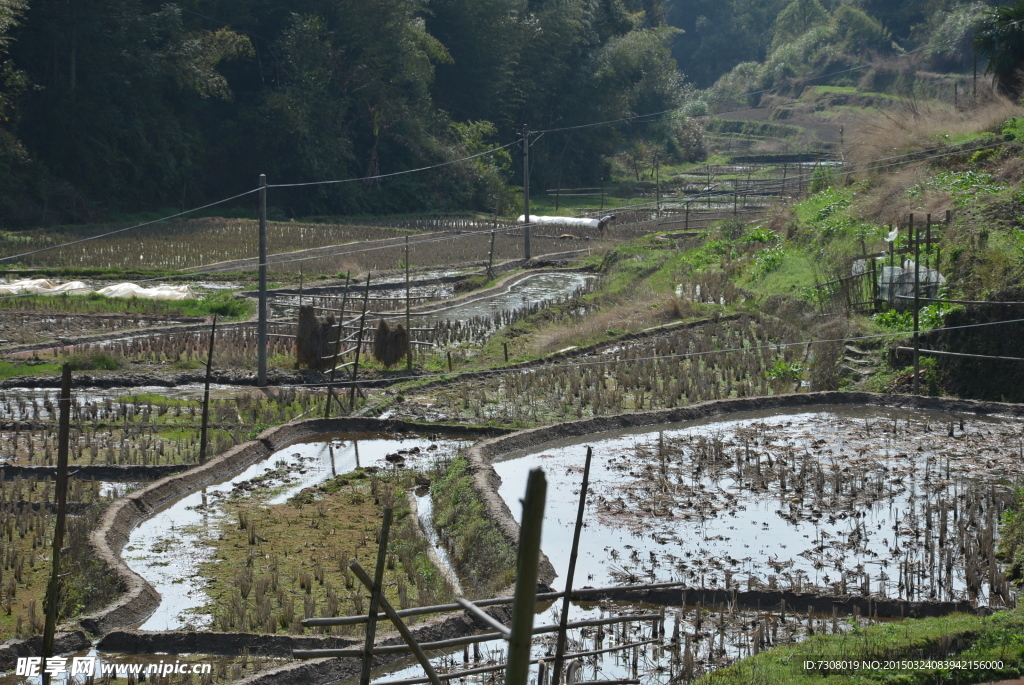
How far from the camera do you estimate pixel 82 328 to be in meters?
17.5

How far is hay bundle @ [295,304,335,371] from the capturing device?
14.5 meters

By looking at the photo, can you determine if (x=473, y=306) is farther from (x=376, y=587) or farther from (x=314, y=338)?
(x=376, y=587)

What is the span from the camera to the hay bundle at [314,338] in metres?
14.5

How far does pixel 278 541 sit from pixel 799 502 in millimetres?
4373

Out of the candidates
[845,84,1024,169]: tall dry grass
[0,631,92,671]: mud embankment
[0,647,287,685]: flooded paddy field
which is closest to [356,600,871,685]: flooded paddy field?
[0,647,287,685]: flooded paddy field

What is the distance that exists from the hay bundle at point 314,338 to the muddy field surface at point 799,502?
441 cm

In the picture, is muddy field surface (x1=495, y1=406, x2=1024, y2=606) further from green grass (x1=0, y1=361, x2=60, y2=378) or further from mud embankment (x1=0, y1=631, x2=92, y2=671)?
green grass (x1=0, y1=361, x2=60, y2=378)

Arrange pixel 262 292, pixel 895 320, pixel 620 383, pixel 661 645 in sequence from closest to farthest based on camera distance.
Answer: pixel 661 645 < pixel 262 292 < pixel 620 383 < pixel 895 320

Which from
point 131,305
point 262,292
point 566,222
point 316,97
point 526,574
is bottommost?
point 131,305

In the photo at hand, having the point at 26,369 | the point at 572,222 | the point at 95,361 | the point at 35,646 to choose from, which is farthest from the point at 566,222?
the point at 35,646

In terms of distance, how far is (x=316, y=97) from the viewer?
129 feet

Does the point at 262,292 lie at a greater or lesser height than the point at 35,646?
greater

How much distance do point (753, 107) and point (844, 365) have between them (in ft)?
189

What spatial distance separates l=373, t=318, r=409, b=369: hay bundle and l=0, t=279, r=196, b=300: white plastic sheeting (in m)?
6.66
